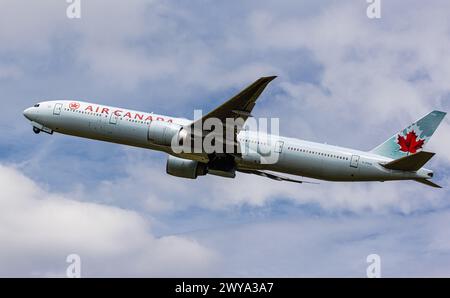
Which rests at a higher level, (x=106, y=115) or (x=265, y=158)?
(x=106, y=115)

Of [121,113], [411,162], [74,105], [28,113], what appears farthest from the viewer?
[28,113]

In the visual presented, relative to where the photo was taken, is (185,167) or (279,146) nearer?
(279,146)

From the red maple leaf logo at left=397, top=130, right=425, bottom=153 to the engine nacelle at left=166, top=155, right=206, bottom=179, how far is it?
543 inches

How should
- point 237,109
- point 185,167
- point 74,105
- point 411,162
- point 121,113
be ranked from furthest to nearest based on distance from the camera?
point 74,105, point 185,167, point 121,113, point 411,162, point 237,109

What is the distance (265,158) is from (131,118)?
9300 millimetres

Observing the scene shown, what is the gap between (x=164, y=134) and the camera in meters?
39.6

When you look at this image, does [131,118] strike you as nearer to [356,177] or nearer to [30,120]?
[30,120]

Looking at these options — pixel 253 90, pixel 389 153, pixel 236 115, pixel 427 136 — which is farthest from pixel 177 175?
pixel 427 136

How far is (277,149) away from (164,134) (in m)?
7.43

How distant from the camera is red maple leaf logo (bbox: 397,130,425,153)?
43.1 metres

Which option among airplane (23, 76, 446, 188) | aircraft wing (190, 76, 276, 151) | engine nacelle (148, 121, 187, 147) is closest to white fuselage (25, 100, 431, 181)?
airplane (23, 76, 446, 188)

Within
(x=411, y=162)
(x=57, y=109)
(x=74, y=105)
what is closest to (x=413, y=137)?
(x=411, y=162)

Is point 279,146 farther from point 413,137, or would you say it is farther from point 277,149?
point 413,137

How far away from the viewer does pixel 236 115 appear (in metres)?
37.9
